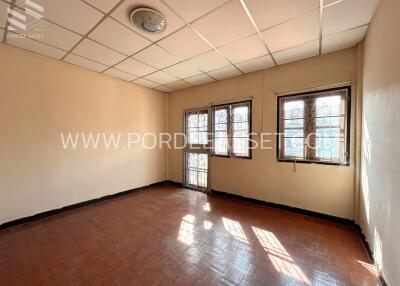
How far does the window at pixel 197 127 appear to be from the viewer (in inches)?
187

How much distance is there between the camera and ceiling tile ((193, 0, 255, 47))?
6.56ft

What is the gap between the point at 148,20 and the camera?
2131 millimetres

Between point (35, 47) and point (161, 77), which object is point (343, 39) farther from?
point (35, 47)

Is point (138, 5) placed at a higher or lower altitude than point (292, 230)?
higher

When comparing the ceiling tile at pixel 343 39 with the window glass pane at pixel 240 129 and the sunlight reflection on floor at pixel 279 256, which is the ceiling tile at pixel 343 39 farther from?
the sunlight reflection on floor at pixel 279 256

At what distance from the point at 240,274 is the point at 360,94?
118 inches

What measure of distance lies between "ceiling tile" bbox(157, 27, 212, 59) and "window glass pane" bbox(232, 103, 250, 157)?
1629 mm

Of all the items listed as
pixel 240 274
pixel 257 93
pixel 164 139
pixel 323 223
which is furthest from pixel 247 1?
pixel 164 139

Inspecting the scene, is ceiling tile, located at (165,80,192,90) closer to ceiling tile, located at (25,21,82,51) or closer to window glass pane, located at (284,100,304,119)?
A: ceiling tile, located at (25,21,82,51)

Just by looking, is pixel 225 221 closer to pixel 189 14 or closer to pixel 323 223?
pixel 323 223

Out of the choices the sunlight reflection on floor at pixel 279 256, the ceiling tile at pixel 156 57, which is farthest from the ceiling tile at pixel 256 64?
the sunlight reflection on floor at pixel 279 256

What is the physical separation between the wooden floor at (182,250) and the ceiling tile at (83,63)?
9.33 feet

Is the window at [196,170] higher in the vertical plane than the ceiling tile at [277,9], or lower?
lower

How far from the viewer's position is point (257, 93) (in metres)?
3.76
